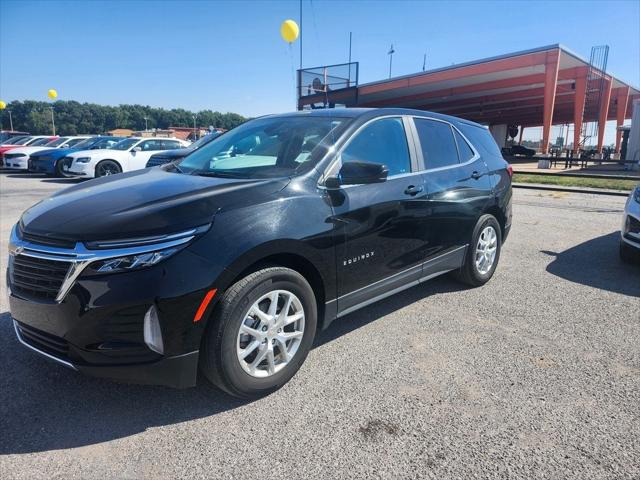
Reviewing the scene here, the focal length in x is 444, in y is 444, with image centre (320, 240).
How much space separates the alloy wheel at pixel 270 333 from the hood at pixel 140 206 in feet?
2.00

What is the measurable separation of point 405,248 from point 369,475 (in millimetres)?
1843

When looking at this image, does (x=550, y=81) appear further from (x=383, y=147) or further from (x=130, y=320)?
(x=130, y=320)

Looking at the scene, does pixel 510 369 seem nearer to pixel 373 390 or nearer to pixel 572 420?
pixel 572 420

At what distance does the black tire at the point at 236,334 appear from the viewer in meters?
2.38

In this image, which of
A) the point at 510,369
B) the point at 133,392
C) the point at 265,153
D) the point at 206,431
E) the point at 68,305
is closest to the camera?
the point at 68,305

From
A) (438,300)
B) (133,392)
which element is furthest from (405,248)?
(133,392)

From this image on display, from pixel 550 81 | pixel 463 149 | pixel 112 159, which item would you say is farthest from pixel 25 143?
pixel 550 81

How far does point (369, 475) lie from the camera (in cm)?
207

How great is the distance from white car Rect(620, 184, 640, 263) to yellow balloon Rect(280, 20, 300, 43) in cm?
1688

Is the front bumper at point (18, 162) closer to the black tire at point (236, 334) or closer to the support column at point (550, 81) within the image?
the black tire at point (236, 334)

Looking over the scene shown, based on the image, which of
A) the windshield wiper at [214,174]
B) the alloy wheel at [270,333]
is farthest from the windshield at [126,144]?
the alloy wheel at [270,333]

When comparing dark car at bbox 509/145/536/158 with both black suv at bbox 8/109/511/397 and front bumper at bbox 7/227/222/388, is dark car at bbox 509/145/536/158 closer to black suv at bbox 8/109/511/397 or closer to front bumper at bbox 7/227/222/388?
black suv at bbox 8/109/511/397

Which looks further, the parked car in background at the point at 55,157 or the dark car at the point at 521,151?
the dark car at the point at 521,151

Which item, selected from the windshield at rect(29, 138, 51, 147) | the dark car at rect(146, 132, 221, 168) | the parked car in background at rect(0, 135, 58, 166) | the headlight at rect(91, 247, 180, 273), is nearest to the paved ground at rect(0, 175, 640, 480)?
the headlight at rect(91, 247, 180, 273)
